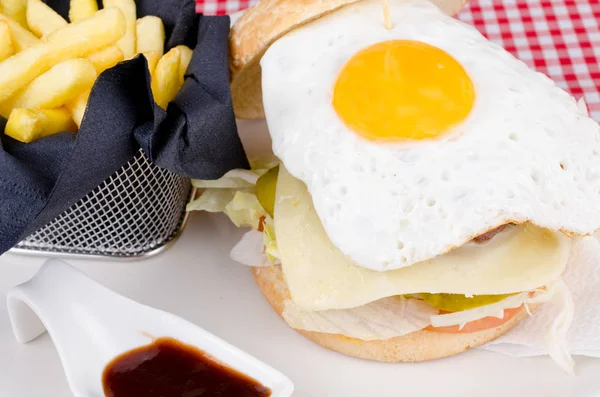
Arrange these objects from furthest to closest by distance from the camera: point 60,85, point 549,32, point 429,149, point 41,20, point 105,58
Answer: point 549,32 < point 41,20 < point 105,58 < point 60,85 < point 429,149

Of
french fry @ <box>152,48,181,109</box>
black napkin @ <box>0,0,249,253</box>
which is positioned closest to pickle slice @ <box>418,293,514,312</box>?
black napkin @ <box>0,0,249,253</box>

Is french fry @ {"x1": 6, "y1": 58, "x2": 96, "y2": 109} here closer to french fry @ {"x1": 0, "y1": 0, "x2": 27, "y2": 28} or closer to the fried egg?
french fry @ {"x1": 0, "y1": 0, "x2": 27, "y2": 28}

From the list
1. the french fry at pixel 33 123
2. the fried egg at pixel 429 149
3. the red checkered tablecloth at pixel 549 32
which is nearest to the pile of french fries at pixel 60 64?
the french fry at pixel 33 123

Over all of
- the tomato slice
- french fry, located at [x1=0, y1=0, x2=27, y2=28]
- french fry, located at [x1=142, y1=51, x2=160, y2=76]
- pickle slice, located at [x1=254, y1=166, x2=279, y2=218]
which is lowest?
the tomato slice

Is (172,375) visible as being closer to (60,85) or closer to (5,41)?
(60,85)

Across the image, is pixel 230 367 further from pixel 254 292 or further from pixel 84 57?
pixel 84 57

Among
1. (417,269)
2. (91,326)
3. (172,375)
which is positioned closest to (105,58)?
(91,326)

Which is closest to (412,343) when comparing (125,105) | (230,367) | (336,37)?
(230,367)
